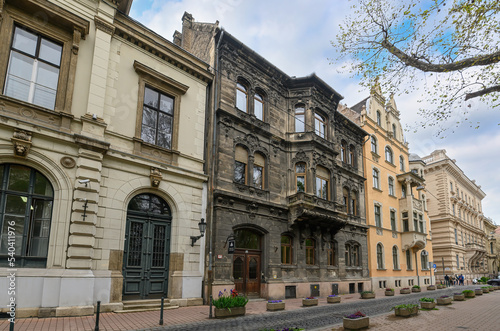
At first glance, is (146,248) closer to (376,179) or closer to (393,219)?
(376,179)

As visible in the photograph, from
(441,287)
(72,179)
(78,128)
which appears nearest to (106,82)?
(78,128)

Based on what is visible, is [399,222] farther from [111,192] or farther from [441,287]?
[111,192]

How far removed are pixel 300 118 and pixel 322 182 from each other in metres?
4.82

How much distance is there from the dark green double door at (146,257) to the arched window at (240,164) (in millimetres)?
5251

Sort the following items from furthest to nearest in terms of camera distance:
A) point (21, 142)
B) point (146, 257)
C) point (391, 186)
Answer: point (391, 186)
point (146, 257)
point (21, 142)

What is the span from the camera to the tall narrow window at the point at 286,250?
2069 centimetres

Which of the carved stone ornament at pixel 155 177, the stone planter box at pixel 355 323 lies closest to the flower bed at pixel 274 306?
the stone planter box at pixel 355 323

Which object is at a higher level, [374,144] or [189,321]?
[374,144]

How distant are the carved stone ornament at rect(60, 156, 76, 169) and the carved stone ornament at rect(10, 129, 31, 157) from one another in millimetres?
1143

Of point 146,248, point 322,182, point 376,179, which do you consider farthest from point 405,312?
point 376,179

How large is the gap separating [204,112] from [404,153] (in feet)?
91.7

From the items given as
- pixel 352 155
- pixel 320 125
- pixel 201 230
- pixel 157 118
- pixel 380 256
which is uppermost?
pixel 320 125

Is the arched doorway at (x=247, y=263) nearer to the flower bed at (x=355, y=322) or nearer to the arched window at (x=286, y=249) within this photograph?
the arched window at (x=286, y=249)

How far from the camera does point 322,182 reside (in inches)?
952
